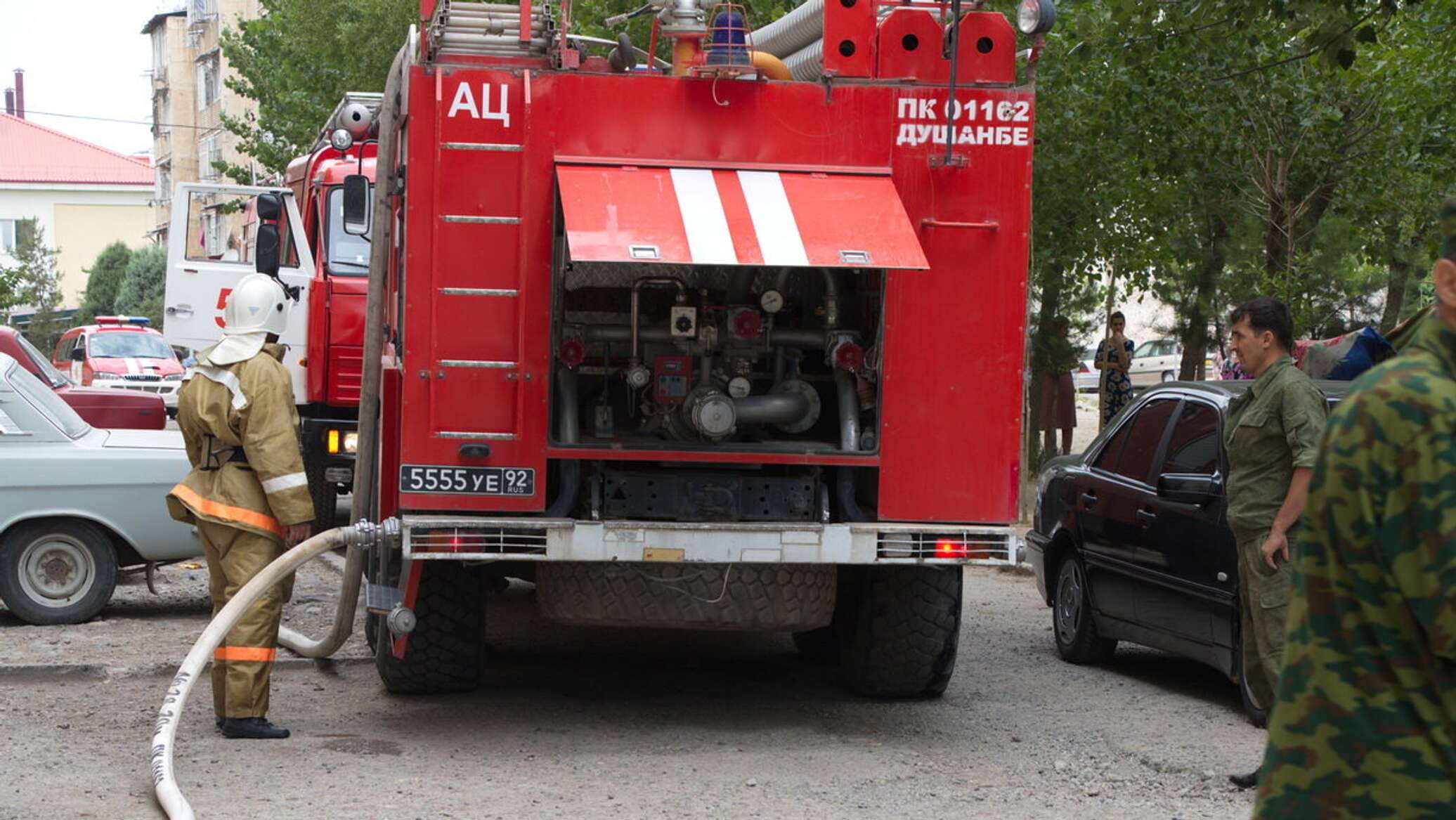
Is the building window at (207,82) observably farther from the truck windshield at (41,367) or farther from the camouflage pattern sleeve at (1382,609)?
the camouflage pattern sleeve at (1382,609)

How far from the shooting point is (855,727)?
7758 millimetres

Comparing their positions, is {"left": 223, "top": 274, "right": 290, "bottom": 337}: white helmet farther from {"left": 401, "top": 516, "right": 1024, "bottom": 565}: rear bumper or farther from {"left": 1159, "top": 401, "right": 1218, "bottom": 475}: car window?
{"left": 1159, "top": 401, "right": 1218, "bottom": 475}: car window

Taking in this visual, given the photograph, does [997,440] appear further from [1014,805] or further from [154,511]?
[154,511]

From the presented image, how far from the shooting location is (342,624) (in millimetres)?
8500

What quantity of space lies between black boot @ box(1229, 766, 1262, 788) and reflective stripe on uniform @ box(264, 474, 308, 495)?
12.3 feet

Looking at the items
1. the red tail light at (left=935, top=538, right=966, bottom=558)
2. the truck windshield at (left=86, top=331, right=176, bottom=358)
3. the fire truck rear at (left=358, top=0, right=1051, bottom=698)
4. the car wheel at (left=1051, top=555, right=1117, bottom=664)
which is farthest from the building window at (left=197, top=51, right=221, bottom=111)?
the red tail light at (left=935, top=538, right=966, bottom=558)

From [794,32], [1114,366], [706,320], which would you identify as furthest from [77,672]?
[1114,366]

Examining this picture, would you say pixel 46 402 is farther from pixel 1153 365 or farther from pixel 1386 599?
pixel 1153 365

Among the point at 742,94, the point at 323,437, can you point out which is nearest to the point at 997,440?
the point at 742,94

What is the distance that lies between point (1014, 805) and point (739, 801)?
3.17 feet

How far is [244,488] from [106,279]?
67.3 meters

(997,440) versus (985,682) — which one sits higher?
(997,440)

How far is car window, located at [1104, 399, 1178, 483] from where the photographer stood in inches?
349

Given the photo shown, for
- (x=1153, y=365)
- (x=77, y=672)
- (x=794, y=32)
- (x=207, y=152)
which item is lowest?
(x=77, y=672)
